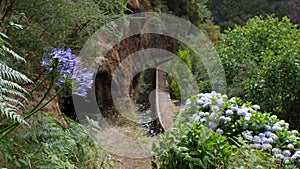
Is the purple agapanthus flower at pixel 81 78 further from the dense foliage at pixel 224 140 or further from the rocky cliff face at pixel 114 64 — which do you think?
the rocky cliff face at pixel 114 64

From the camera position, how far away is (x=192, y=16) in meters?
7.96

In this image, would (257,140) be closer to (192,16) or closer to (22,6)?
(22,6)

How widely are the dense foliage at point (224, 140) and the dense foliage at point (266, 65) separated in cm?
99

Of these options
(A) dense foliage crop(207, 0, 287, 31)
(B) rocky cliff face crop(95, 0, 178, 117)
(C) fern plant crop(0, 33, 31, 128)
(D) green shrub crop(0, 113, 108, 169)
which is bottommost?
(D) green shrub crop(0, 113, 108, 169)

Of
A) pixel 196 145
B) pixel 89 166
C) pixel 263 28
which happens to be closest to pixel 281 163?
pixel 196 145

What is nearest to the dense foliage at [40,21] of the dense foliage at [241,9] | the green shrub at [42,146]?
the green shrub at [42,146]

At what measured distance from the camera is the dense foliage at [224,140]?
7.21 feet

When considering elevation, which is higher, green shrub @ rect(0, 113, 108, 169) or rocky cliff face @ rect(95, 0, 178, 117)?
rocky cliff face @ rect(95, 0, 178, 117)

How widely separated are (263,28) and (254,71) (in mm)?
907

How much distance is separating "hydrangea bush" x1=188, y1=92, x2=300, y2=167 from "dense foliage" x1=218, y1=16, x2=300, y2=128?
988 millimetres

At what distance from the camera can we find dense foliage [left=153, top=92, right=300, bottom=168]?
2.20m

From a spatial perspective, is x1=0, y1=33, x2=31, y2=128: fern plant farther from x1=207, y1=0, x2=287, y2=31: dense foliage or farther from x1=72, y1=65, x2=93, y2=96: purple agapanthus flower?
x1=207, y1=0, x2=287, y2=31: dense foliage

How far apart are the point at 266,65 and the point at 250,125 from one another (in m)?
1.47

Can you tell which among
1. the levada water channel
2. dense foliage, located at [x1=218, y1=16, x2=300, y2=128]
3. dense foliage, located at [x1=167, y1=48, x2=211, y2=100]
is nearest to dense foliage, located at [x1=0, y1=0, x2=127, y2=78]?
the levada water channel
